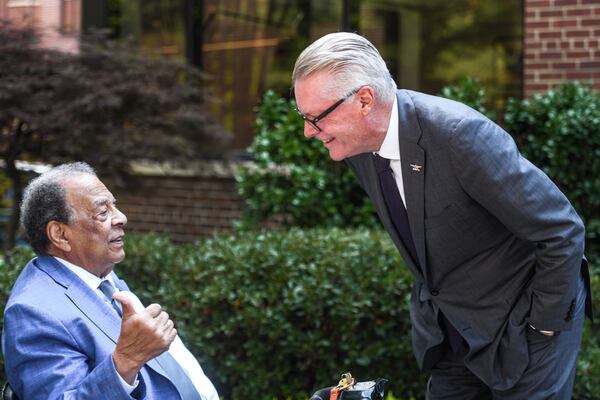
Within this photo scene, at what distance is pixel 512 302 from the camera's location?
288 cm

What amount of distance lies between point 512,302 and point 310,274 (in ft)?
6.63

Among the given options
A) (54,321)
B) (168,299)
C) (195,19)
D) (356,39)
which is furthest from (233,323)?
(195,19)

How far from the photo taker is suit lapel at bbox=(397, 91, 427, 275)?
2.79 metres

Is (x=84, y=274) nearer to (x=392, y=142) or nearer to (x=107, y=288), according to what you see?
(x=107, y=288)

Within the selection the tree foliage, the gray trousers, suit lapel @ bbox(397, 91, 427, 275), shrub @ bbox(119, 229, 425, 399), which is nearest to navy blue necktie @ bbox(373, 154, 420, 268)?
suit lapel @ bbox(397, 91, 427, 275)

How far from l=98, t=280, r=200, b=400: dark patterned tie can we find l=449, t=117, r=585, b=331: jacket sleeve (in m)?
1.17

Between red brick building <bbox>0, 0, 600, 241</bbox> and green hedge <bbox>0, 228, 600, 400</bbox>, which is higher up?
red brick building <bbox>0, 0, 600, 241</bbox>

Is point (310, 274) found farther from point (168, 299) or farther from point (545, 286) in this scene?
point (545, 286)

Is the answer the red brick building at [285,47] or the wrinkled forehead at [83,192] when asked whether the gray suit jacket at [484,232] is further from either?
the red brick building at [285,47]

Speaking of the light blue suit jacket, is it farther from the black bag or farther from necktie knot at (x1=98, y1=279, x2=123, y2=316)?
the black bag

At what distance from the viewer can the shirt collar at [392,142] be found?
2842 mm

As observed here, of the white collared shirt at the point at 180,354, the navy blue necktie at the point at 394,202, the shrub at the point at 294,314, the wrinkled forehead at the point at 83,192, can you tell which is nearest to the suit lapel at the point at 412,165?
the navy blue necktie at the point at 394,202

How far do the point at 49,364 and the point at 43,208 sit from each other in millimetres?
581

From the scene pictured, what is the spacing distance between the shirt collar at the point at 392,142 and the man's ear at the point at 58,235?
1.09 meters
